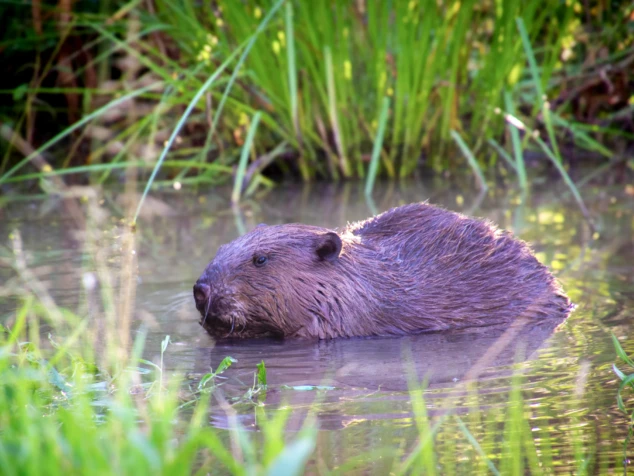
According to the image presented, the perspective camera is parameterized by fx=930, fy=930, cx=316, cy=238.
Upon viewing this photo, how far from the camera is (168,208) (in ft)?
23.4

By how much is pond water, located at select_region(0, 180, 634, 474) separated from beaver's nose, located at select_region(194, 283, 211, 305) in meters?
0.18

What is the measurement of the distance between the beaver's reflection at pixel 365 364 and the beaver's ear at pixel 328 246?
39 cm

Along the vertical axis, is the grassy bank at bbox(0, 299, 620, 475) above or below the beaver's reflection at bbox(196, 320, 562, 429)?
above

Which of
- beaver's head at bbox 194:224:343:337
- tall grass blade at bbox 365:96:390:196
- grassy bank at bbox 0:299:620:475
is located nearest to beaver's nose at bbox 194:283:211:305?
beaver's head at bbox 194:224:343:337

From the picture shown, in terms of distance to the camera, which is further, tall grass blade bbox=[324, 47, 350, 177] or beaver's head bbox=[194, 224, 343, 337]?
tall grass blade bbox=[324, 47, 350, 177]

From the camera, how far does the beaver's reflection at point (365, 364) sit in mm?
2977

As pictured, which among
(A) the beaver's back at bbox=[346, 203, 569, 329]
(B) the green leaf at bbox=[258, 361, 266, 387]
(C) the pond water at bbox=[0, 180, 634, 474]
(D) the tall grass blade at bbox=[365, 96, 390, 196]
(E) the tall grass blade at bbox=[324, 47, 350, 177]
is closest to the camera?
(C) the pond water at bbox=[0, 180, 634, 474]

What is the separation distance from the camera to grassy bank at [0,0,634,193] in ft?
22.5

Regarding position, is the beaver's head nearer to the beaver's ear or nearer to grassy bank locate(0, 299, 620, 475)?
the beaver's ear

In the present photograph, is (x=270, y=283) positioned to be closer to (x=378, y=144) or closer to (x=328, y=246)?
(x=328, y=246)

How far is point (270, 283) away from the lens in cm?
404

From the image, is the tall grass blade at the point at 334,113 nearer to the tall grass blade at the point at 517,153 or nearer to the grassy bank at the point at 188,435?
the tall grass blade at the point at 517,153

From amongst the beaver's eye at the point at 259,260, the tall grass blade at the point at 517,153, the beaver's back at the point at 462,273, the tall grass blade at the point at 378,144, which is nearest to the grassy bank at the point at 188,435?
the beaver's eye at the point at 259,260

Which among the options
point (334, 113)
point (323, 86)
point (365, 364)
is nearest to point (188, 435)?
point (365, 364)
